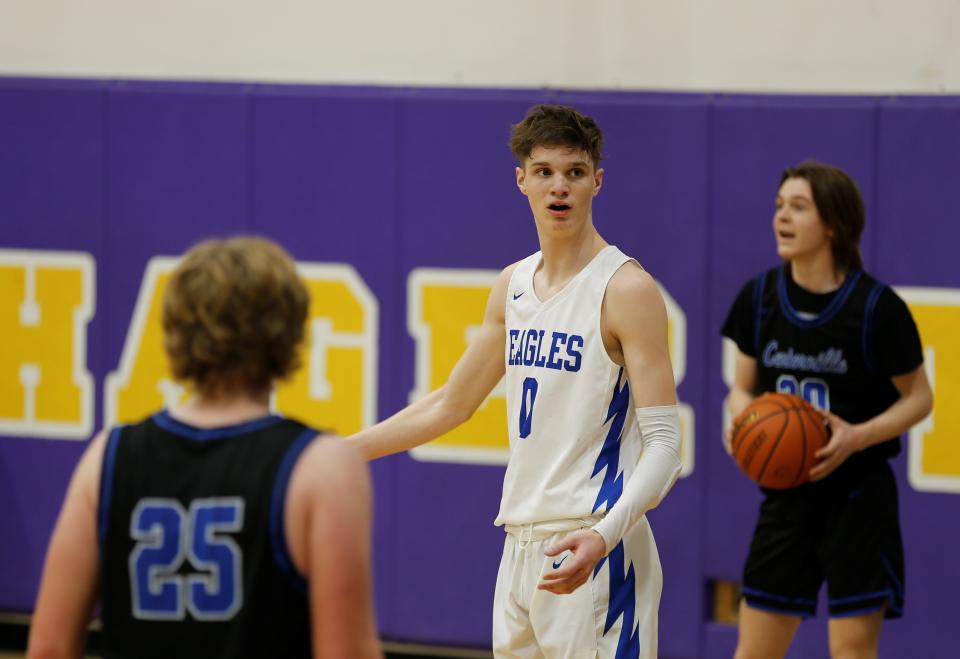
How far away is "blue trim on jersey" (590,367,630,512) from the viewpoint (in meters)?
3.71

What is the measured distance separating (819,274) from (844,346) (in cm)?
27

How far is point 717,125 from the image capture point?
18.7 ft

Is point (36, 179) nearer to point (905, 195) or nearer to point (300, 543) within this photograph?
point (905, 195)

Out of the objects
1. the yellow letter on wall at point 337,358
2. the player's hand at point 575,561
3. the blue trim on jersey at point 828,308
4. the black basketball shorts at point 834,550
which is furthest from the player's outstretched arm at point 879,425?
the yellow letter on wall at point 337,358

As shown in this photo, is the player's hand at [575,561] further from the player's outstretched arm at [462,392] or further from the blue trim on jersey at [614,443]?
the player's outstretched arm at [462,392]

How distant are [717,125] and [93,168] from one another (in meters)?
2.72

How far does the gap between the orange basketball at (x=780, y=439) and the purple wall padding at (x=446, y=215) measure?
1105 millimetres

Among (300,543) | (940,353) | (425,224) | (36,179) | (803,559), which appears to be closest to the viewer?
(300,543)

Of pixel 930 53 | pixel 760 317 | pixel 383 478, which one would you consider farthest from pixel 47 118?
pixel 930 53

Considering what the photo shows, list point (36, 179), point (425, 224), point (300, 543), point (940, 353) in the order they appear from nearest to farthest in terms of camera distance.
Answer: point (300, 543) → point (940, 353) → point (425, 224) → point (36, 179)

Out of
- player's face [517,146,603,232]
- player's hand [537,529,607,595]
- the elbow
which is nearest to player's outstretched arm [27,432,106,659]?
the elbow

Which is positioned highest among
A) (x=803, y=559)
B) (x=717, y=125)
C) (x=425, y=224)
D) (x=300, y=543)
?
(x=717, y=125)

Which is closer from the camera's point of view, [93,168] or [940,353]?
[940,353]

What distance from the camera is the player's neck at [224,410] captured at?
95.1 inches
